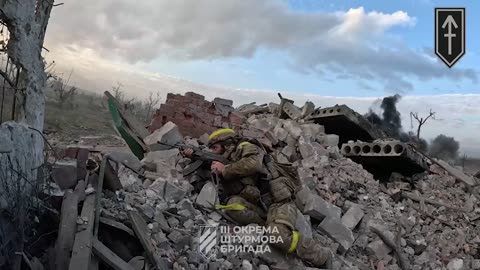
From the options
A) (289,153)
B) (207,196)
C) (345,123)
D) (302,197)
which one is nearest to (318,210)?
(302,197)

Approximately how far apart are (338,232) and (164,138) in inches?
103

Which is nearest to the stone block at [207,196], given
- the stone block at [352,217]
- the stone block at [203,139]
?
the stone block at [203,139]

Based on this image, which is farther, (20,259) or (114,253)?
(114,253)

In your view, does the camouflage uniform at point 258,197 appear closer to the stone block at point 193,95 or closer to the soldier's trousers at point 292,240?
the soldier's trousers at point 292,240

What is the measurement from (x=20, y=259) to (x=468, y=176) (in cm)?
761

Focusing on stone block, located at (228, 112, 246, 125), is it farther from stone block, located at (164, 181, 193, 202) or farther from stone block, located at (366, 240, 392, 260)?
stone block, located at (366, 240, 392, 260)

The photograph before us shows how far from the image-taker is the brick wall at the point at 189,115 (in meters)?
7.15

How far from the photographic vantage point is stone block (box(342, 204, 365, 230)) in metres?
6.01

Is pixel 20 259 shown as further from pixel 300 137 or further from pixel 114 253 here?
pixel 300 137

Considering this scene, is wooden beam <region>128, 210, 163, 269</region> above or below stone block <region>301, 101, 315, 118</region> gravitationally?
below

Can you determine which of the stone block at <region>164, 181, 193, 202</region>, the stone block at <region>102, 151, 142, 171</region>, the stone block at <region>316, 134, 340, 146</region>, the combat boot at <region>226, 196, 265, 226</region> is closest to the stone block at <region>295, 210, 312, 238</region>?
the combat boot at <region>226, 196, 265, 226</region>

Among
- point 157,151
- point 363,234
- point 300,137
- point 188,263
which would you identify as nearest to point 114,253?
point 188,263

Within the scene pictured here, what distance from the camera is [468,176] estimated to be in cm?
830

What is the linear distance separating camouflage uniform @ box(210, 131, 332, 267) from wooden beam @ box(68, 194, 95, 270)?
1609 mm
